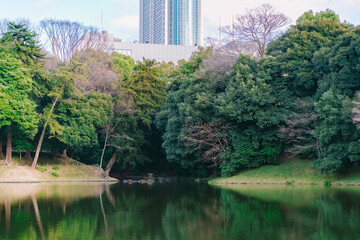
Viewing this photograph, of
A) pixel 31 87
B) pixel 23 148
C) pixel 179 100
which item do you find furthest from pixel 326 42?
pixel 23 148

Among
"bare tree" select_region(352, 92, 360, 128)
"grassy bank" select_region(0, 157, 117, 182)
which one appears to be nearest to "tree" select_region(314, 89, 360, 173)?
"bare tree" select_region(352, 92, 360, 128)

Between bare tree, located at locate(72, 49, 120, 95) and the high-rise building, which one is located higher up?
the high-rise building

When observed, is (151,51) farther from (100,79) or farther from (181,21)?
(181,21)

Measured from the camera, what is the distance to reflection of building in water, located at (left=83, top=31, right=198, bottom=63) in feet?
255

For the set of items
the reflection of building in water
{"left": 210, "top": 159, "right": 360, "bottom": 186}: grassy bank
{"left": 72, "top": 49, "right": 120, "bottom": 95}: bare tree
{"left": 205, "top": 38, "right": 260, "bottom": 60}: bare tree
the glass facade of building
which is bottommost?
{"left": 210, "top": 159, "right": 360, "bottom": 186}: grassy bank

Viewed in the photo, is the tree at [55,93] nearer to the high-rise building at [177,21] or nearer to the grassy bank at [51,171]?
the grassy bank at [51,171]

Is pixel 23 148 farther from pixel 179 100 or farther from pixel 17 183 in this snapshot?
pixel 179 100

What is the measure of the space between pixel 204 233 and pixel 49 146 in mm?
30469

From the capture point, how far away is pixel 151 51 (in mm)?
79375

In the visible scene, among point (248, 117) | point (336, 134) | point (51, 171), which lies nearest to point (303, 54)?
point (248, 117)

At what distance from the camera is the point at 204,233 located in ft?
36.5

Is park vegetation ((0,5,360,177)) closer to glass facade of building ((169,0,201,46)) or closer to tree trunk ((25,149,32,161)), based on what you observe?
tree trunk ((25,149,32,161))

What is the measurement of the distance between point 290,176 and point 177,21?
3575 inches

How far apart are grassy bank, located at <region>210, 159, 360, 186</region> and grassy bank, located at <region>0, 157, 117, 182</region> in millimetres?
11136
